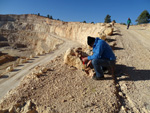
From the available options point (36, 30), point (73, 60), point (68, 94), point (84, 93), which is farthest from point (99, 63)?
point (36, 30)

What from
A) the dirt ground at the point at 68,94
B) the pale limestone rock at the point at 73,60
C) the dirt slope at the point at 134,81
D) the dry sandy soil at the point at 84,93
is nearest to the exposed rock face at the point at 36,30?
the dirt slope at the point at 134,81

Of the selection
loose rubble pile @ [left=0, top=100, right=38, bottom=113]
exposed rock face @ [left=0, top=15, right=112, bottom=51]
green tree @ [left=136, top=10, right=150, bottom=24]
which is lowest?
loose rubble pile @ [left=0, top=100, right=38, bottom=113]

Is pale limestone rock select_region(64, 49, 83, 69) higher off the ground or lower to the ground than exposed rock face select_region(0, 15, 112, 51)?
lower

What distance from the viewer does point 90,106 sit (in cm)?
286

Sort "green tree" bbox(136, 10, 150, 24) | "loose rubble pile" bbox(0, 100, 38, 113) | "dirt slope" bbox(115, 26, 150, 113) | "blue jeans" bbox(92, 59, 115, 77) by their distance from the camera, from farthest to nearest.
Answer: "green tree" bbox(136, 10, 150, 24)
"blue jeans" bbox(92, 59, 115, 77)
"dirt slope" bbox(115, 26, 150, 113)
"loose rubble pile" bbox(0, 100, 38, 113)

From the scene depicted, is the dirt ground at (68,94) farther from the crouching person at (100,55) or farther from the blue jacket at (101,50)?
the blue jacket at (101,50)

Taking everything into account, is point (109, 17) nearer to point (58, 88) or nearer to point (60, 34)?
point (60, 34)

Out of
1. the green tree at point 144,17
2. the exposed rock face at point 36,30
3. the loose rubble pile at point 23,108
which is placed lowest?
the loose rubble pile at point 23,108

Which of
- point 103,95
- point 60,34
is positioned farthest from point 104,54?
point 60,34

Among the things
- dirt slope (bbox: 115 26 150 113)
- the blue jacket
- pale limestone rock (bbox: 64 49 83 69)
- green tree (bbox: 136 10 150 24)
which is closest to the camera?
dirt slope (bbox: 115 26 150 113)

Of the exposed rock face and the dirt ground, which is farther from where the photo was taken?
the exposed rock face

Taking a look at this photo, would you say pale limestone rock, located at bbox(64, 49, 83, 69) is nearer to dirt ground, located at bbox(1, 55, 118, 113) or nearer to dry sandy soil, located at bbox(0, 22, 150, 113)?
dry sandy soil, located at bbox(0, 22, 150, 113)

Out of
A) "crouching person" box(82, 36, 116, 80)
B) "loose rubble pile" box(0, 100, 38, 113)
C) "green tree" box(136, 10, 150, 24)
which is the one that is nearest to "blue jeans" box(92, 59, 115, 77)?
"crouching person" box(82, 36, 116, 80)

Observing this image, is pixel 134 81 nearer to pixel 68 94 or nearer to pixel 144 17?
pixel 68 94
